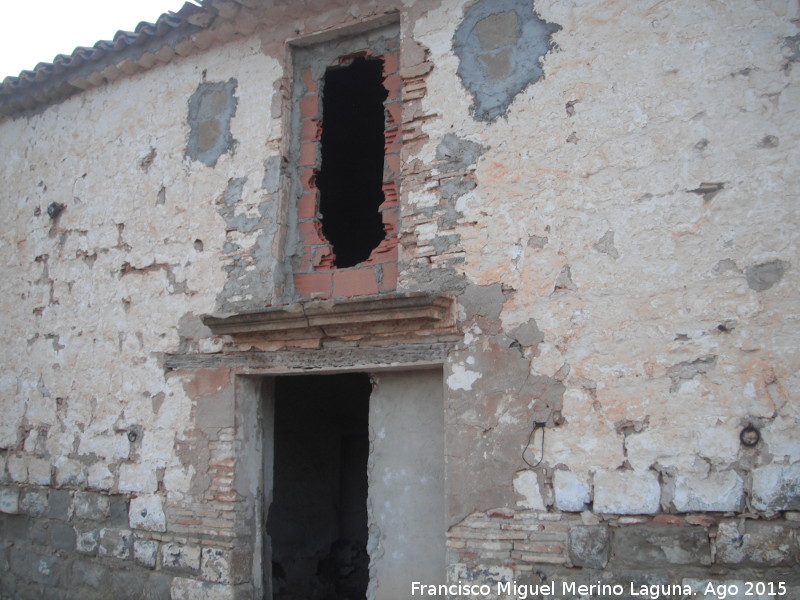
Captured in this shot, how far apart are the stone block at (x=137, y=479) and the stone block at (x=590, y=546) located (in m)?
3.19

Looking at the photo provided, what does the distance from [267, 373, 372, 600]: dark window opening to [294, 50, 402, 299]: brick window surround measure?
7.31ft

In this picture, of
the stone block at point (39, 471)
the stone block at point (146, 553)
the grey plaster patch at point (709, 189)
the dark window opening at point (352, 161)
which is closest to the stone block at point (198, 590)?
the stone block at point (146, 553)

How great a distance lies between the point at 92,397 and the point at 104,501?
0.86 meters

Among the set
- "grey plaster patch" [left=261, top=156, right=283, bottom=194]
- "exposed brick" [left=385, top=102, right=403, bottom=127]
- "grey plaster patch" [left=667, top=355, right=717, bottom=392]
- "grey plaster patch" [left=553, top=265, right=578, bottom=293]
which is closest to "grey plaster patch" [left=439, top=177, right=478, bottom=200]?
"exposed brick" [left=385, top=102, right=403, bottom=127]

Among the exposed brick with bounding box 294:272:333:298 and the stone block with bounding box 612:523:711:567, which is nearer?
the stone block with bounding box 612:523:711:567

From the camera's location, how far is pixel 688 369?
3939 millimetres

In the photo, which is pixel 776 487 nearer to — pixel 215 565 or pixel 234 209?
pixel 215 565

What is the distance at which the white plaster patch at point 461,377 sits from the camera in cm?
445

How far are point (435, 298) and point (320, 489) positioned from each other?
14.7 feet

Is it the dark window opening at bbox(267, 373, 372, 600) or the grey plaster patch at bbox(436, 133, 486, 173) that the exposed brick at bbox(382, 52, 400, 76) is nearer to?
the grey plaster patch at bbox(436, 133, 486, 173)

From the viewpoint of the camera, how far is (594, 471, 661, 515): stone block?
3.91 m

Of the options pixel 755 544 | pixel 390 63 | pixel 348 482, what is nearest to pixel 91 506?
pixel 348 482

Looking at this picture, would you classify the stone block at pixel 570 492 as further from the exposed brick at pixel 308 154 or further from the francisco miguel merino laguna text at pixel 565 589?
the exposed brick at pixel 308 154

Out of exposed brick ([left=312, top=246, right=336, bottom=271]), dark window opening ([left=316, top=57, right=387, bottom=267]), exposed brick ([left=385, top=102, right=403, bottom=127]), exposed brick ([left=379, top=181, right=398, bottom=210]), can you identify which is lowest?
exposed brick ([left=312, top=246, right=336, bottom=271])
